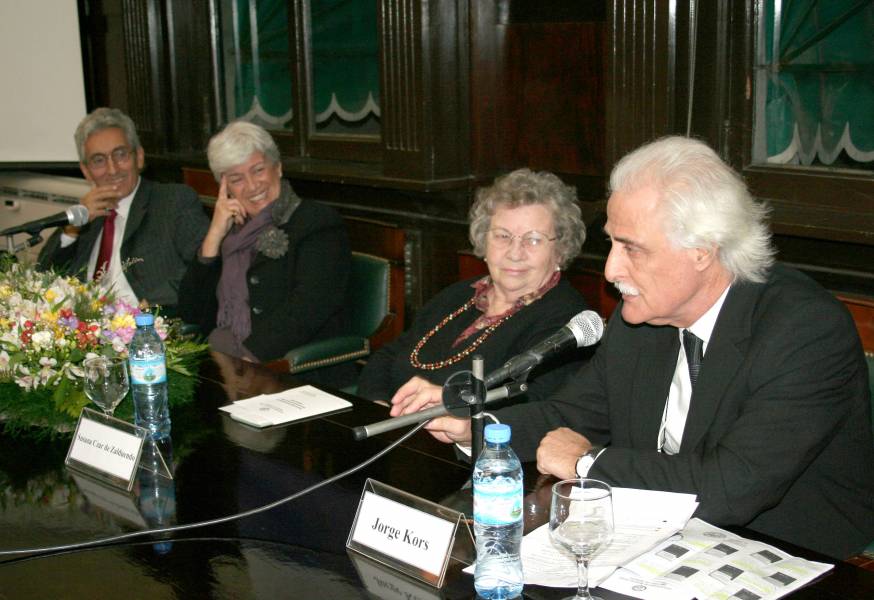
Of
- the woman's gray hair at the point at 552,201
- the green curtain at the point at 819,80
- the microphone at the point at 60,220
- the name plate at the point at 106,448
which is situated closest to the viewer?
the name plate at the point at 106,448

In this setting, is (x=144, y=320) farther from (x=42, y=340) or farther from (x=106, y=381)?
(x=42, y=340)

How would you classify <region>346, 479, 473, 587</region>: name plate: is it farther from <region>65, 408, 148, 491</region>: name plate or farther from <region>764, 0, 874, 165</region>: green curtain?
<region>764, 0, 874, 165</region>: green curtain

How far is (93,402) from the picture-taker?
2.26 m

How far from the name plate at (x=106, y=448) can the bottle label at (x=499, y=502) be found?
2.66ft

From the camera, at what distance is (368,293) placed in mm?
3592

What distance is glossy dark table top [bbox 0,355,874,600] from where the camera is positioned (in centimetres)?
156


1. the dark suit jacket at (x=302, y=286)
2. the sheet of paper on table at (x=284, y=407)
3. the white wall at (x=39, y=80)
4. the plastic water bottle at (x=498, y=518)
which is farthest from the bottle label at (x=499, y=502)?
the white wall at (x=39, y=80)

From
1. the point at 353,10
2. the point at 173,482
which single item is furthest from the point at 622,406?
the point at 353,10

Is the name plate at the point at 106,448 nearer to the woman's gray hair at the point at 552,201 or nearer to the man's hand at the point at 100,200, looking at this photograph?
the woman's gray hair at the point at 552,201

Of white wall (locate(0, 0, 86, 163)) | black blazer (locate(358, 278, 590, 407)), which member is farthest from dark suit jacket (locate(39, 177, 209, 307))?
white wall (locate(0, 0, 86, 163))

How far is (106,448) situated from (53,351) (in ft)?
1.25

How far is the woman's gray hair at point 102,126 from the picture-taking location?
4031mm

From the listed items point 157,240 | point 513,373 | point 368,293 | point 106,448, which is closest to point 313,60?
point 157,240

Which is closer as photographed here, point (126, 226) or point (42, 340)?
point (42, 340)
